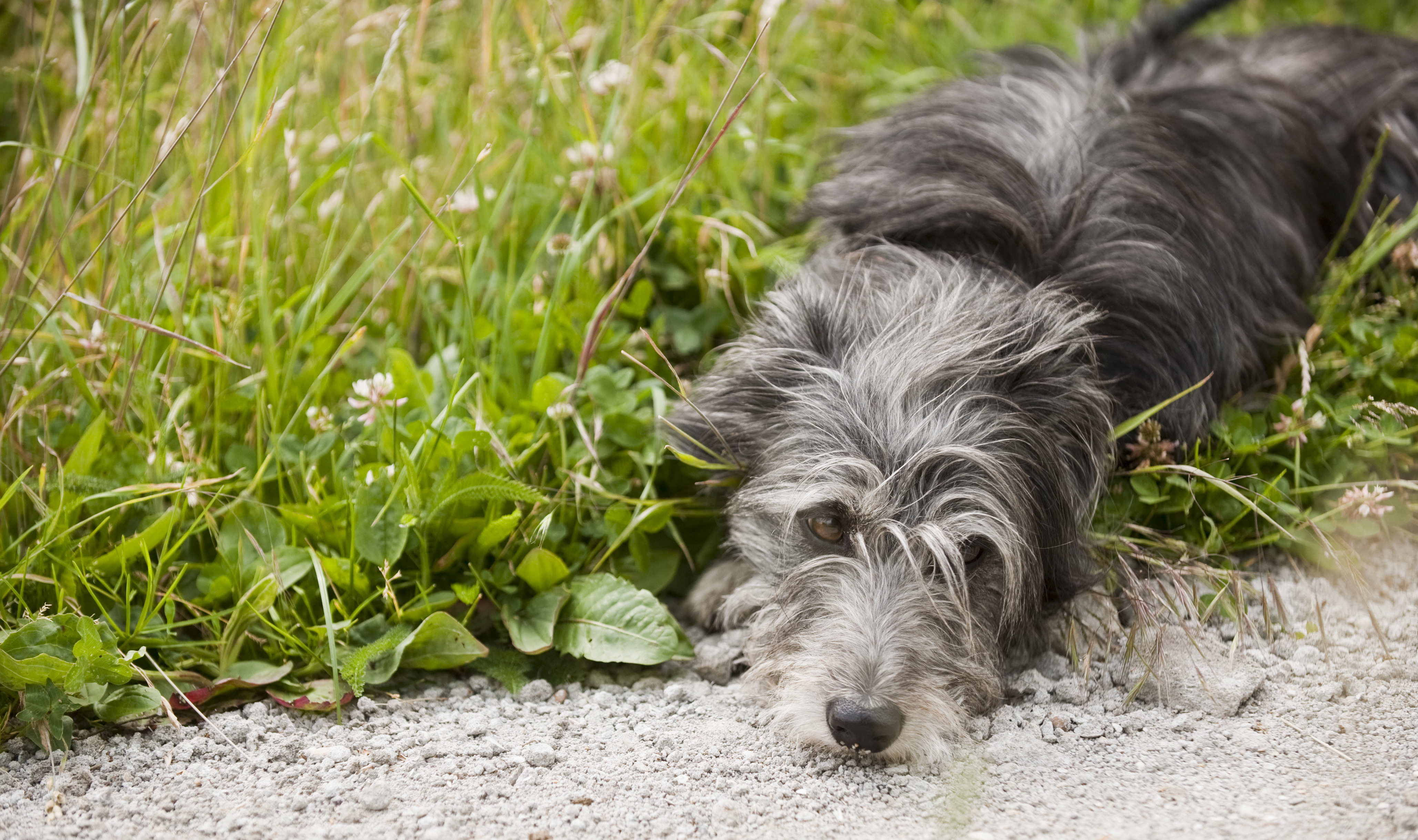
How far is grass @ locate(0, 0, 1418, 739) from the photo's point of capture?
10.7 ft

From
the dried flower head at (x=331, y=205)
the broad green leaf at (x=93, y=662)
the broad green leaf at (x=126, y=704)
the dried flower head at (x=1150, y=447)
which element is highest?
the dried flower head at (x=331, y=205)

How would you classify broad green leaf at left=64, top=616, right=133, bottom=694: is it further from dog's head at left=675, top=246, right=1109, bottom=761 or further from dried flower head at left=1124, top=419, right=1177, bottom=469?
dried flower head at left=1124, top=419, right=1177, bottom=469

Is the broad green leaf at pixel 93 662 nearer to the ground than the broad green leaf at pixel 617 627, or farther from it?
farther from it

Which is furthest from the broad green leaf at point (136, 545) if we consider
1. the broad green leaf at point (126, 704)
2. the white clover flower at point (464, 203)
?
the white clover flower at point (464, 203)

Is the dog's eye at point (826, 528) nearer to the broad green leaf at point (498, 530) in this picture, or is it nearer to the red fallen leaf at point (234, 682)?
the broad green leaf at point (498, 530)

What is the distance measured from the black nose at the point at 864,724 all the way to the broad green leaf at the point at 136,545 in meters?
1.91

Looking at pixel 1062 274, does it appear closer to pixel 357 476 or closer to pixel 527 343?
pixel 527 343

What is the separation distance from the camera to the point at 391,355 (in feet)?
13.0

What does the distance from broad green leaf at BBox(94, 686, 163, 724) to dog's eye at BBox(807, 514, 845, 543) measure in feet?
5.79

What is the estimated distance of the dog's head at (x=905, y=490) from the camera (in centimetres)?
295

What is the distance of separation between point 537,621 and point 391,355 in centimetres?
116

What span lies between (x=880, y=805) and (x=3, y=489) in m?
2.72

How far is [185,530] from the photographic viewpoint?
345 centimetres

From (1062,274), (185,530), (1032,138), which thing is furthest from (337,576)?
(1032,138)
